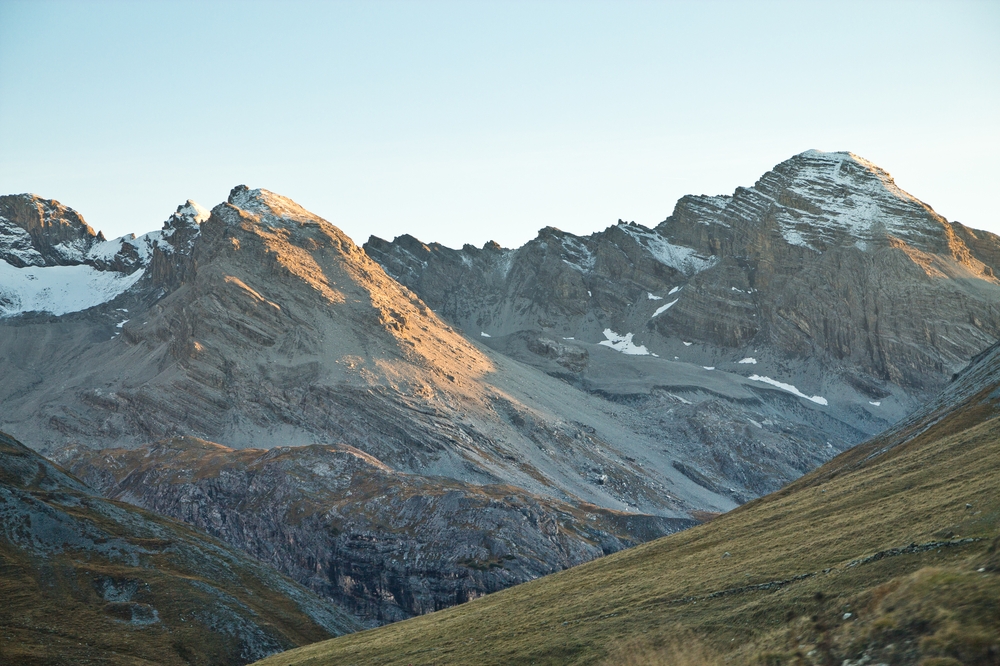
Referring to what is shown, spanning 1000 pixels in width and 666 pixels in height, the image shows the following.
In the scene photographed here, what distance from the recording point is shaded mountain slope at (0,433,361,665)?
98.2 m

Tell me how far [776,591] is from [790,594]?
255cm

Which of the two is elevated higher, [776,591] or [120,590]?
[776,591]

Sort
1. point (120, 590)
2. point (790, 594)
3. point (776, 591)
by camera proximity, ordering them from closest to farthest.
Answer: point (790, 594) → point (776, 591) → point (120, 590)

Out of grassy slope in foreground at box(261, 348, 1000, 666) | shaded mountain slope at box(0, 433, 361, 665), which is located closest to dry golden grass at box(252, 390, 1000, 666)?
grassy slope in foreground at box(261, 348, 1000, 666)

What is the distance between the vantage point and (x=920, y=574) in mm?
37281

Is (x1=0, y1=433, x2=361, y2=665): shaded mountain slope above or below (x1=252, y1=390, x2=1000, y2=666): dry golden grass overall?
below

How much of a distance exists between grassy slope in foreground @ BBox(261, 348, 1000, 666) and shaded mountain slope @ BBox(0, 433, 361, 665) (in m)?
27.9

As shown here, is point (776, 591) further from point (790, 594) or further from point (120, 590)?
point (120, 590)

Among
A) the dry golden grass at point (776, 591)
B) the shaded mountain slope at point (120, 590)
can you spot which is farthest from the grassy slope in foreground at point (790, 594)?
the shaded mountain slope at point (120, 590)

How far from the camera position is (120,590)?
11175cm

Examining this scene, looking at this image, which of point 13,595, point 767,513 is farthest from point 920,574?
point 13,595

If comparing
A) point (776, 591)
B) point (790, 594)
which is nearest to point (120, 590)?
point (776, 591)

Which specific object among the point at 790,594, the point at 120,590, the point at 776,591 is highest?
the point at 790,594

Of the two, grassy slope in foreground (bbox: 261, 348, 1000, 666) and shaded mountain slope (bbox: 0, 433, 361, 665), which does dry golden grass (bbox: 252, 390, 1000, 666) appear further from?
shaded mountain slope (bbox: 0, 433, 361, 665)
